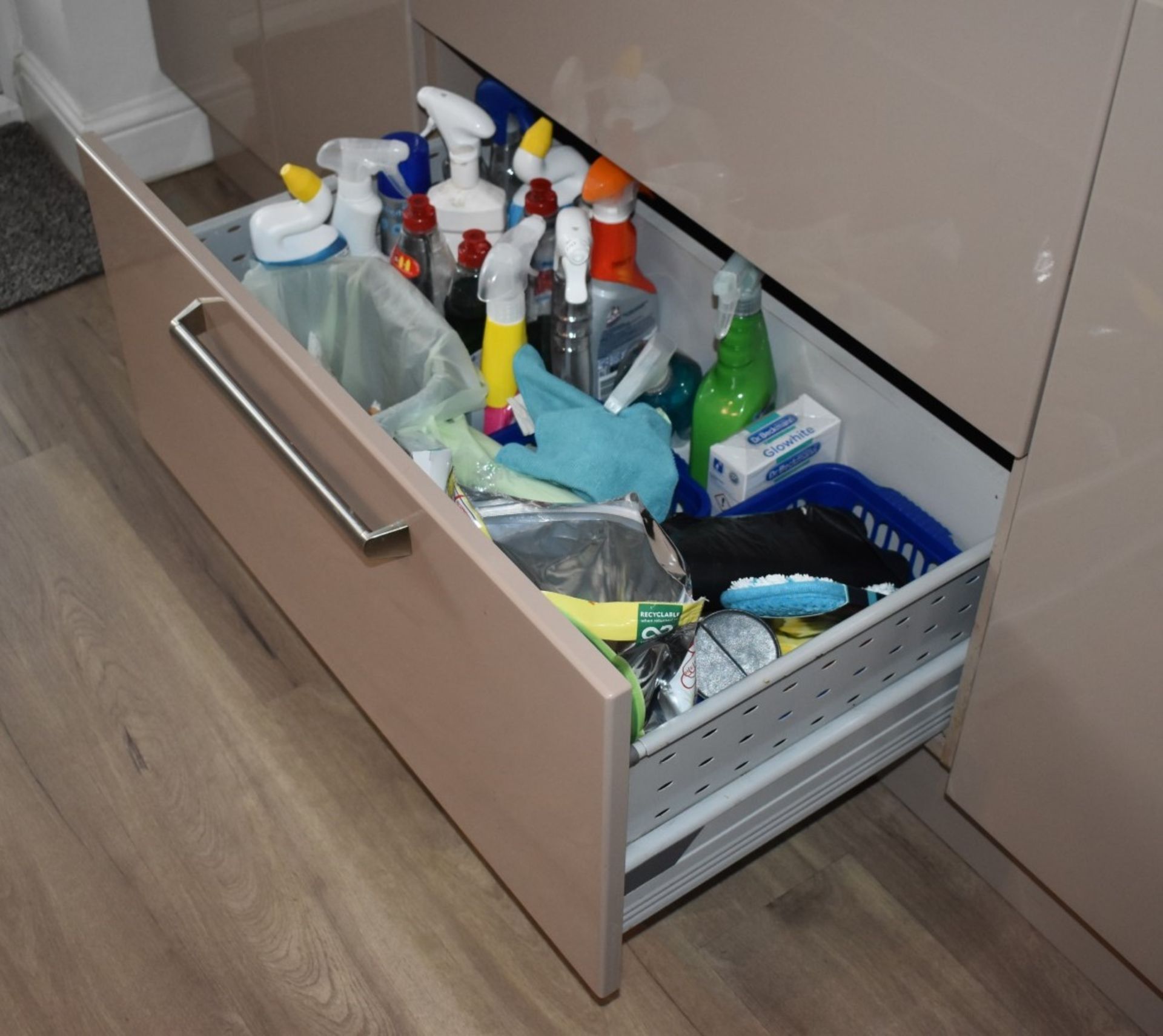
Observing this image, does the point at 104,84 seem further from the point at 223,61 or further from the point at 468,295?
the point at 468,295

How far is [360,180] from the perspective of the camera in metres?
1.15

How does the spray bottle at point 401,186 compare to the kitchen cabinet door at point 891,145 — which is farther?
the spray bottle at point 401,186

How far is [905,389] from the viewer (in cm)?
103

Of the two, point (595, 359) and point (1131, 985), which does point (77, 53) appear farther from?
point (1131, 985)

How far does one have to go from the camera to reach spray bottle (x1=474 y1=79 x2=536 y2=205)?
1242mm

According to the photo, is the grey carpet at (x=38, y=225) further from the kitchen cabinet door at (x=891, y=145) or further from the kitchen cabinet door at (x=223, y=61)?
the kitchen cabinet door at (x=891, y=145)

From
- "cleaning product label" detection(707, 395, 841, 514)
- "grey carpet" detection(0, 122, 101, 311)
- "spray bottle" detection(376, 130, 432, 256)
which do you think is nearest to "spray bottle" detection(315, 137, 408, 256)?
"spray bottle" detection(376, 130, 432, 256)

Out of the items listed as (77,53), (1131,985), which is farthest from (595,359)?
(77,53)

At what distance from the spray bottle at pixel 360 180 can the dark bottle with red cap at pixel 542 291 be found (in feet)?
0.40

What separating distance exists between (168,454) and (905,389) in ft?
2.16

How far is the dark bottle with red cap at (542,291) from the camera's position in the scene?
116cm

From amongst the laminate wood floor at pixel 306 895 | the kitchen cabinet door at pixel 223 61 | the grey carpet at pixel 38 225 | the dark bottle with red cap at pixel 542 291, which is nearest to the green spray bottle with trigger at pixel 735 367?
the dark bottle with red cap at pixel 542 291

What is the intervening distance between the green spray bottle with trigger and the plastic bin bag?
178 millimetres

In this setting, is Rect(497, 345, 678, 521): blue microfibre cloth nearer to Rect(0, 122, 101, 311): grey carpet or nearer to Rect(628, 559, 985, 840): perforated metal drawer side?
Rect(628, 559, 985, 840): perforated metal drawer side
